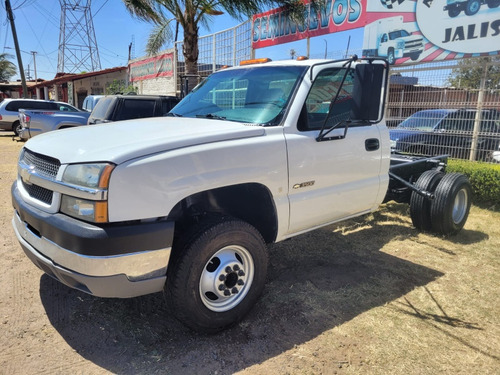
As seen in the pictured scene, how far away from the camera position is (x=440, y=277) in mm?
4152

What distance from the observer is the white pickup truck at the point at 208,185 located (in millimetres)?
2457

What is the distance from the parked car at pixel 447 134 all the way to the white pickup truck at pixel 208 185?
5.24 metres

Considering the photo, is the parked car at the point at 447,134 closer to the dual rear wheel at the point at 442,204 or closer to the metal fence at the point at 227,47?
the dual rear wheel at the point at 442,204

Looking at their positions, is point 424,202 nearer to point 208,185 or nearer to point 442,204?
point 442,204

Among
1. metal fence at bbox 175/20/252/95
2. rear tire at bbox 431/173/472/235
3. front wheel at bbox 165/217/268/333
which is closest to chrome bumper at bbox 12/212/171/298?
front wheel at bbox 165/217/268/333

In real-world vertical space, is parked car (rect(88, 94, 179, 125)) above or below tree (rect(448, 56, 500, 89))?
below

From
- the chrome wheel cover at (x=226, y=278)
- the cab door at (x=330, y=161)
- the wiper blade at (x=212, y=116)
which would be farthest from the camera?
the wiper blade at (x=212, y=116)

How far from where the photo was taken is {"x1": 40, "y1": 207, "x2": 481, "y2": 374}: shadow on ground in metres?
2.76

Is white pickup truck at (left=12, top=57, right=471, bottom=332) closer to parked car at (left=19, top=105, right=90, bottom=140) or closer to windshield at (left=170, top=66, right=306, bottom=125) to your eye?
windshield at (left=170, top=66, right=306, bottom=125)

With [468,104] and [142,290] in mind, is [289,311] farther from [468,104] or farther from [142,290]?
[468,104]

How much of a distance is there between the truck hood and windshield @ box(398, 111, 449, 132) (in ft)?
23.6

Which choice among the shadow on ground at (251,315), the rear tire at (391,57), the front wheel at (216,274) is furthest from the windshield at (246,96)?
the rear tire at (391,57)

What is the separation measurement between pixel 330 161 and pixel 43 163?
2326mm

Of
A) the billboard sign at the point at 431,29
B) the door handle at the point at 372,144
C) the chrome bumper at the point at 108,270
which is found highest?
the billboard sign at the point at 431,29
